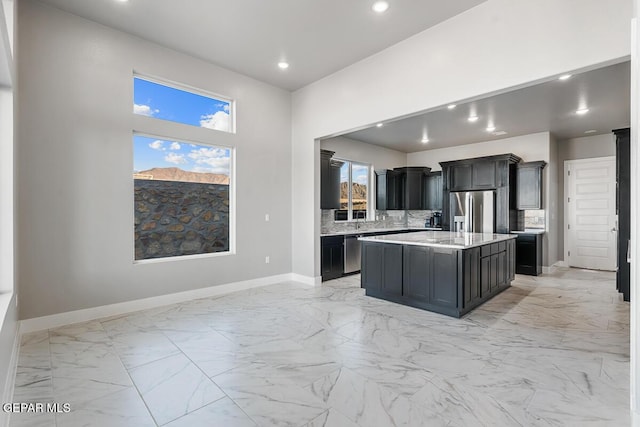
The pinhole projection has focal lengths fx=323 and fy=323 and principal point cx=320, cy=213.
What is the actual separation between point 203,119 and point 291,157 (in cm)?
162

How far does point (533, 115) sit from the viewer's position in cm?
573

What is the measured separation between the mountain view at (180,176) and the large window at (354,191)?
3013 millimetres

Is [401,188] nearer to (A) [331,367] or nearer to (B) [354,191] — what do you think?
(B) [354,191]

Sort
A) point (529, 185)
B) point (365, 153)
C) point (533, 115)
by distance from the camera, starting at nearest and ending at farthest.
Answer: point (533, 115)
point (529, 185)
point (365, 153)

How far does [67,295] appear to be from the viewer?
3508 mm

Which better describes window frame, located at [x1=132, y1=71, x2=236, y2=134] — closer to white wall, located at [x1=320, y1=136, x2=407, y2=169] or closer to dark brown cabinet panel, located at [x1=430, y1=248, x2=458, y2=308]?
white wall, located at [x1=320, y1=136, x2=407, y2=169]

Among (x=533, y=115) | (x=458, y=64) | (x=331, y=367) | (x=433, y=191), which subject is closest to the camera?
(x=331, y=367)

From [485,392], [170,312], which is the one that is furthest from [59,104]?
[485,392]

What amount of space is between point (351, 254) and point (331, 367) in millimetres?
3841

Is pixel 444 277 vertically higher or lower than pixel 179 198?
lower

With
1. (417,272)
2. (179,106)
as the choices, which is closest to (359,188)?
(417,272)

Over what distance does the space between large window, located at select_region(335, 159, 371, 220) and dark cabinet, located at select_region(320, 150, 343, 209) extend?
2.69ft

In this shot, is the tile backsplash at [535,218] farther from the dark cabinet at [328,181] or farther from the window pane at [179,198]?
the window pane at [179,198]

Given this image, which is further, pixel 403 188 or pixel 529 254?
pixel 403 188
